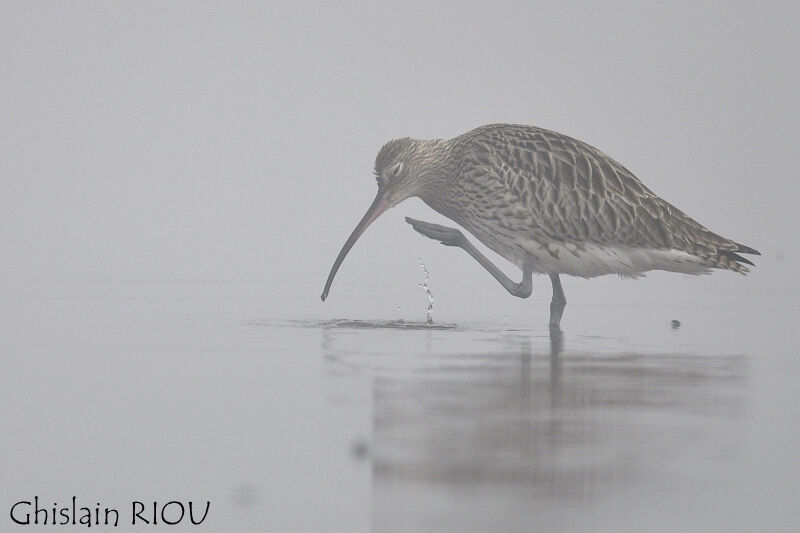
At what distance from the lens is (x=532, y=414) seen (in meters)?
8.14

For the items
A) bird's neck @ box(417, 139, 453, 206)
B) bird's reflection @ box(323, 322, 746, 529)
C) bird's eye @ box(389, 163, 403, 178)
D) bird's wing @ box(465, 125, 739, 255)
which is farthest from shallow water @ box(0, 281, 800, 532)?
bird's eye @ box(389, 163, 403, 178)

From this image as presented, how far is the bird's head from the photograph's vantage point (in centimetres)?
1577

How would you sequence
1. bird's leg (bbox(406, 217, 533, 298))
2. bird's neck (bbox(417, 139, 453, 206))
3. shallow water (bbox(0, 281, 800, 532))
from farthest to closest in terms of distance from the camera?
bird's neck (bbox(417, 139, 453, 206)) → bird's leg (bbox(406, 217, 533, 298)) → shallow water (bbox(0, 281, 800, 532))

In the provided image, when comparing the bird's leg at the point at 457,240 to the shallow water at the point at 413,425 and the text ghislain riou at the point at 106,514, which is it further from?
the text ghislain riou at the point at 106,514

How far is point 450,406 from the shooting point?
8.45 metres

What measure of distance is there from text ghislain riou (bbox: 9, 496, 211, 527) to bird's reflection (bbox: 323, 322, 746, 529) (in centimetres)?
78

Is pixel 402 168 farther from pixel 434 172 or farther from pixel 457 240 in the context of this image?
pixel 457 240

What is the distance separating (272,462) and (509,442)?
1.27 m

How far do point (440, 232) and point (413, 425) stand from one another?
24.7ft

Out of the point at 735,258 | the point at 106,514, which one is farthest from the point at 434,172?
the point at 106,514

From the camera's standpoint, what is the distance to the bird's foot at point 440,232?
595 inches

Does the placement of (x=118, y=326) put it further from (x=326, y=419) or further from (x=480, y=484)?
(x=480, y=484)

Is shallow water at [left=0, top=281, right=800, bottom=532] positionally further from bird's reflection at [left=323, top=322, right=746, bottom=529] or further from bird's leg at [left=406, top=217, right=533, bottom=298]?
bird's leg at [left=406, top=217, right=533, bottom=298]

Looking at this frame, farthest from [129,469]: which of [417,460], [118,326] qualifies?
[118,326]
